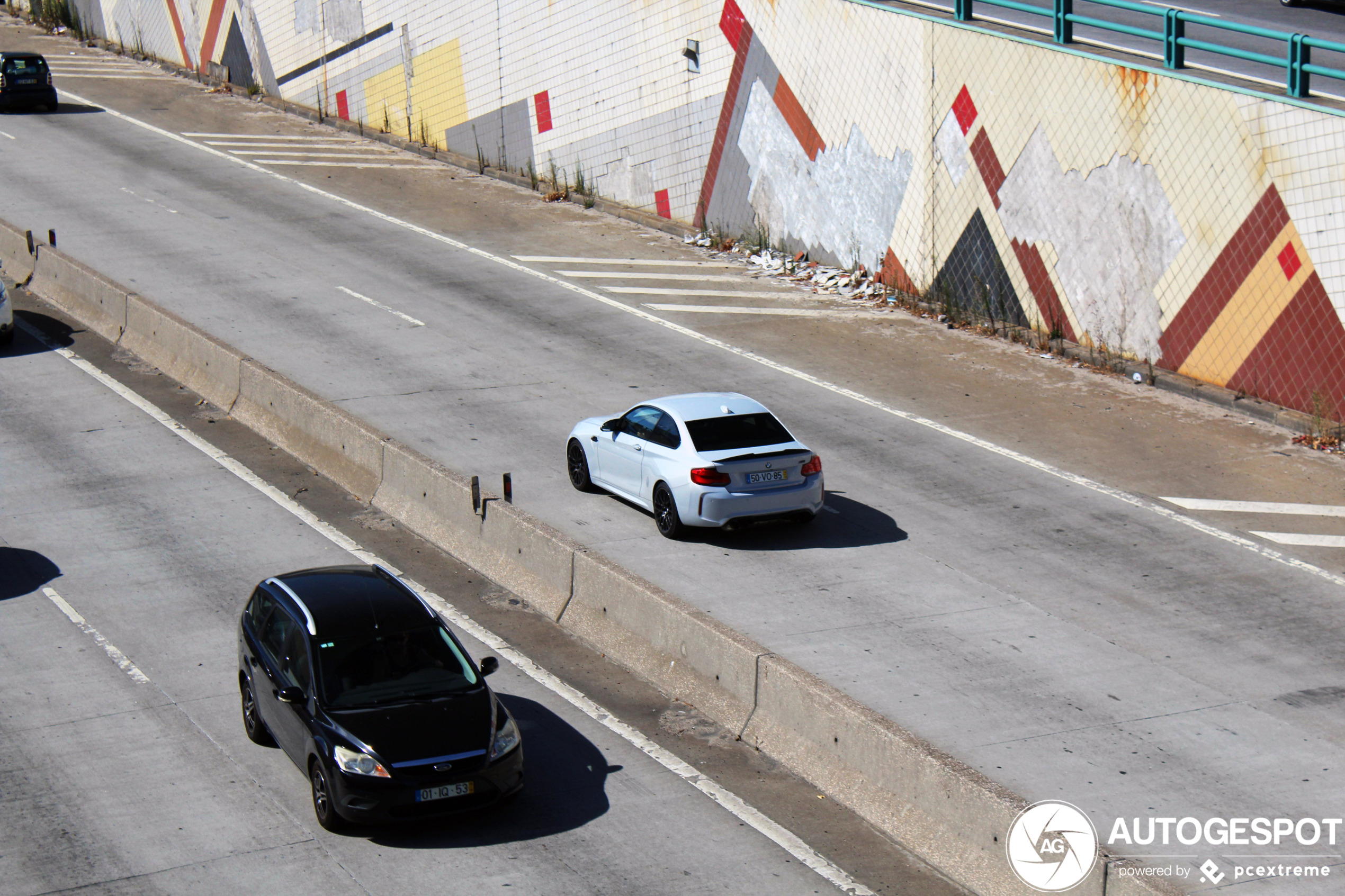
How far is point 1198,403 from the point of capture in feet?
68.1

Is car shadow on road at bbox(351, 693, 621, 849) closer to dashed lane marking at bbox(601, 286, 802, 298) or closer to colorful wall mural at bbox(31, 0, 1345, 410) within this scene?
colorful wall mural at bbox(31, 0, 1345, 410)

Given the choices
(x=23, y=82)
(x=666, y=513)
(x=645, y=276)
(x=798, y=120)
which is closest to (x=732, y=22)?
(x=798, y=120)

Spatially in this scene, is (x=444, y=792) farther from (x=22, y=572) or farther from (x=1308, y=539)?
(x=1308, y=539)

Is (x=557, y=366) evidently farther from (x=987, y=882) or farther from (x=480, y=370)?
(x=987, y=882)

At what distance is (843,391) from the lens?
2128 cm

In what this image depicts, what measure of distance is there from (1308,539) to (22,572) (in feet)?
44.1

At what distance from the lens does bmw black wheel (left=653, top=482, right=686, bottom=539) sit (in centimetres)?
1576

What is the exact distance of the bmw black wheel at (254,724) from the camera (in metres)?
11.5

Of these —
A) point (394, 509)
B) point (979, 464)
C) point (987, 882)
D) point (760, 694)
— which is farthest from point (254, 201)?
point (987, 882)

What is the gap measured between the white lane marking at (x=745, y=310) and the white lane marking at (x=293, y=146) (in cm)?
1612

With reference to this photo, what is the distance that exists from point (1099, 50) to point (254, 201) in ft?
61.6

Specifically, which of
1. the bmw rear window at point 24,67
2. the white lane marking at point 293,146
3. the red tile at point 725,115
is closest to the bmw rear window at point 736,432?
the red tile at point 725,115

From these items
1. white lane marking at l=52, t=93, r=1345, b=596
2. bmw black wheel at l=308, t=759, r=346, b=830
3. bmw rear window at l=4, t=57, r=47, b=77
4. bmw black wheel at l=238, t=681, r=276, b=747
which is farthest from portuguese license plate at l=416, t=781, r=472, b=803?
bmw rear window at l=4, t=57, r=47, b=77

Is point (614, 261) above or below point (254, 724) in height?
above
